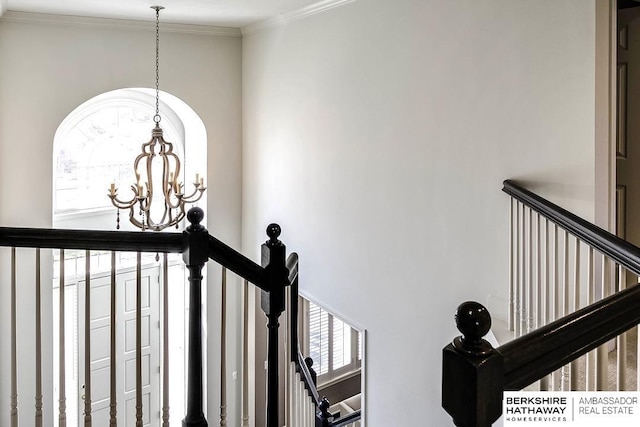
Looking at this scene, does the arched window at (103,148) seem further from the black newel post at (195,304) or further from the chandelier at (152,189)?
the black newel post at (195,304)

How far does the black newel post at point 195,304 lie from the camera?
70.6 inches

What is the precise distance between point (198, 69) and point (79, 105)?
48.6 inches

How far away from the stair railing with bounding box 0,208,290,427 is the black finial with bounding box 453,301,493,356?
43.9 inches

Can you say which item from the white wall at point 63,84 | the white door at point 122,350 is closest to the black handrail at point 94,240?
the white wall at point 63,84

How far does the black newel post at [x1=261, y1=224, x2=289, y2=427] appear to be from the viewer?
6.43 ft

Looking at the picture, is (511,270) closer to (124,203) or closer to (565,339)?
(565,339)

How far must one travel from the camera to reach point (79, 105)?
530 centimetres

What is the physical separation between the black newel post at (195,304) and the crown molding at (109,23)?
3465mm

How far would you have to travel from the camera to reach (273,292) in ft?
6.46

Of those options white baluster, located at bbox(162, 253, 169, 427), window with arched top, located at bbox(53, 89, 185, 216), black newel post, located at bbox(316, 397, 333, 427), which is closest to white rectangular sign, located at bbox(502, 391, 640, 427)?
white baluster, located at bbox(162, 253, 169, 427)

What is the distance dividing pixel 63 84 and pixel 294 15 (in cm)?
217

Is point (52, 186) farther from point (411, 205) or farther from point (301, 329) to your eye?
point (411, 205)

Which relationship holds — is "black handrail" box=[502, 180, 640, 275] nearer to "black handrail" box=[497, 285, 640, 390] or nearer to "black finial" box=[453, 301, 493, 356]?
"black handrail" box=[497, 285, 640, 390]

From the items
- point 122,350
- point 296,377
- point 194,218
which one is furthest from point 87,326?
point 122,350
